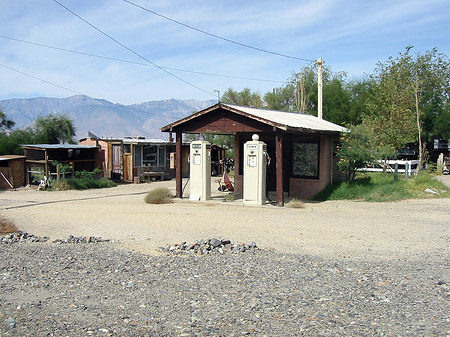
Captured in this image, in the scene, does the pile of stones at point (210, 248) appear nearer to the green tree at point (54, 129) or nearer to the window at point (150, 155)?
the window at point (150, 155)

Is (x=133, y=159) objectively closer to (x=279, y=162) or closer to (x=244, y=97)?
(x=279, y=162)

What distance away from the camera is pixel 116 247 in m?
9.45

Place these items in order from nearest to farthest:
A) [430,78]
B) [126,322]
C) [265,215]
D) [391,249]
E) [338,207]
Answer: [126,322]
[391,249]
[265,215]
[338,207]
[430,78]

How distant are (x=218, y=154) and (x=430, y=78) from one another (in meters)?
16.3

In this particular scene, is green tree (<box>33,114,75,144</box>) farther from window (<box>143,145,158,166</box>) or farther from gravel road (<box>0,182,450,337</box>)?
gravel road (<box>0,182,450,337</box>)

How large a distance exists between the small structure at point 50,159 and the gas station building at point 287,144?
8006mm

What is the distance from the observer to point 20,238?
10281 mm

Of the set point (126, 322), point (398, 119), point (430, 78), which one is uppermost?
point (430, 78)

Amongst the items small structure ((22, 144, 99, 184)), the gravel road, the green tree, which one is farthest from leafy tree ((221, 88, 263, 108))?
the gravel road

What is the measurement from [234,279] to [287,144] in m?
11.8

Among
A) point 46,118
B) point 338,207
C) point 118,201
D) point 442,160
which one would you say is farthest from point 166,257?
point 46,118

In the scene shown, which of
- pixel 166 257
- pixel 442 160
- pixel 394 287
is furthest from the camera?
pixel 442 160

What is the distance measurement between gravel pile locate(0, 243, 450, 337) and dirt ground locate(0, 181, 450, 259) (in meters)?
0.92

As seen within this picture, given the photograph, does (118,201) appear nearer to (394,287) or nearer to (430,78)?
(394,287)
